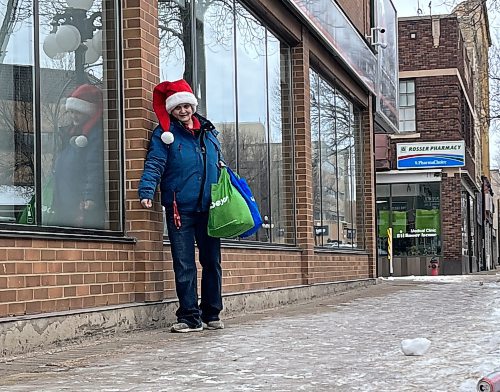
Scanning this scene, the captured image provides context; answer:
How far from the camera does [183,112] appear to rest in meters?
7.33

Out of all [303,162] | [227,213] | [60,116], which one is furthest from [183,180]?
[303,162]

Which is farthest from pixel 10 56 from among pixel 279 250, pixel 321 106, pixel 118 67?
pixel 321 106

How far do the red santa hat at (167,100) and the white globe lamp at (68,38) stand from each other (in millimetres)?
734

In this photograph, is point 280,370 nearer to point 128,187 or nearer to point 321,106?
point 128,187

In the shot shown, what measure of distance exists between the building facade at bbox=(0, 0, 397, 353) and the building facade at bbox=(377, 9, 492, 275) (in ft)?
56.8

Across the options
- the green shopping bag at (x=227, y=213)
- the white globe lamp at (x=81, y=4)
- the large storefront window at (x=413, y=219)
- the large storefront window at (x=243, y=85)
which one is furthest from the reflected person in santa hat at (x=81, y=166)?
the large storefront window at (x=413, y=219)

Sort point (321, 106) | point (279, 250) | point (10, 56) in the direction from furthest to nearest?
point (321, 106), point (279, 250), point (10, 56)

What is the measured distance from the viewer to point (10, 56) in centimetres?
623

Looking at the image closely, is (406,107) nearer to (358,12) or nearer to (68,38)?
(358,12)

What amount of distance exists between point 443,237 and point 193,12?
24.3 m

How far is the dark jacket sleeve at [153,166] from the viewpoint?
693 cm

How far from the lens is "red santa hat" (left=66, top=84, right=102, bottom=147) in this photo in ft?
23.1

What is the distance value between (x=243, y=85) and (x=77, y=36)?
406 centimetres

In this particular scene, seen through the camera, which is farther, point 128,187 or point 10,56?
point 128,187
